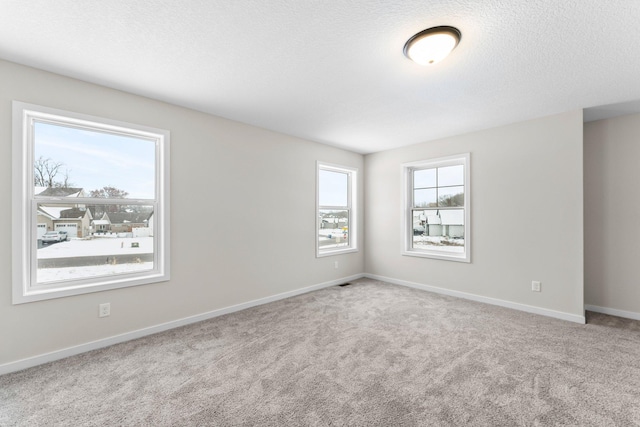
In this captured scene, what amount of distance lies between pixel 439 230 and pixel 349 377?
3202 mm

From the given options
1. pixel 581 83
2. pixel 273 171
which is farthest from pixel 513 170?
pixel 273 171

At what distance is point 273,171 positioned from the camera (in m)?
4.04

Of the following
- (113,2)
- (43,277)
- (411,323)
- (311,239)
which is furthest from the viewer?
(311,239)

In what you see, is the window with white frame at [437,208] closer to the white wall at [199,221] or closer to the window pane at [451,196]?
the window pane at [451,196]

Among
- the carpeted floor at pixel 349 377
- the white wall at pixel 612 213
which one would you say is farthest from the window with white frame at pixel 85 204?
the white wall at pixel 612 213

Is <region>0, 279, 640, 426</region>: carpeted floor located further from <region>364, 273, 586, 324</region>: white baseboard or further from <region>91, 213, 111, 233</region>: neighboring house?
<region>91, 213, 111, 233</region>: neighboring house

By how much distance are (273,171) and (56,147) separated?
7.59ft

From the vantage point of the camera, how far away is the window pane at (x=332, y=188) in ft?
16.1

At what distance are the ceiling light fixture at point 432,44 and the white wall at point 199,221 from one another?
7.99ft

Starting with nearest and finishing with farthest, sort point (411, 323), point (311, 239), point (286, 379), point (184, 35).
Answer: point (184, 35), point (286, 379), point (411, 323), point (311, 239)

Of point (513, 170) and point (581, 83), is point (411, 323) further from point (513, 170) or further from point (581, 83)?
point (581, 83)

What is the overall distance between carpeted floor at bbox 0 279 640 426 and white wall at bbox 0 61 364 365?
0.92 ft

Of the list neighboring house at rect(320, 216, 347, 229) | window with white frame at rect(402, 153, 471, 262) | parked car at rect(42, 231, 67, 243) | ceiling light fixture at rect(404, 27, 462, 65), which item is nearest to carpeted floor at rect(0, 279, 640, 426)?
parked car at rect(42, 231, 67, 243)

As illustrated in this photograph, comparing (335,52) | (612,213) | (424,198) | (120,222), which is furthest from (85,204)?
(612,213)
